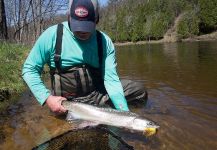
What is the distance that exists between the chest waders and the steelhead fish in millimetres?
904

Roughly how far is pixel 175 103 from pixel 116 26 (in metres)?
83.4

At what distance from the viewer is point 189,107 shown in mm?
8102

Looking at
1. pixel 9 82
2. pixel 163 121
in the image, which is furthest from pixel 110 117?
pixel 9 82

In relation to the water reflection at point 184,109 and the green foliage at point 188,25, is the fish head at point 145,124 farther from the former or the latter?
the green foliage at point 188,25

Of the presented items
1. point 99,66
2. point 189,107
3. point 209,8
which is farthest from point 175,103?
point 209,8

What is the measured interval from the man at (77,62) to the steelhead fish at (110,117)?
171mm

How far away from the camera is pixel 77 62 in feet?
16.6

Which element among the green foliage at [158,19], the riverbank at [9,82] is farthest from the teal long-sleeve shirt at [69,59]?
the green foliage at [158,19]

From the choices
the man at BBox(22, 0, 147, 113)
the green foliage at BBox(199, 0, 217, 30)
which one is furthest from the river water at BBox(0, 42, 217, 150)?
the green foliage at BBox(199, 0, 217, 30)

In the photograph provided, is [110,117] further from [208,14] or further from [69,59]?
[208,14]

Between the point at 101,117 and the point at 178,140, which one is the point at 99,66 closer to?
the point at 101,117

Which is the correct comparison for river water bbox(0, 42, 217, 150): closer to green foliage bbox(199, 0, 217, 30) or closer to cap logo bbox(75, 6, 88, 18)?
cap logo bbox(75, 6, 88, 18)

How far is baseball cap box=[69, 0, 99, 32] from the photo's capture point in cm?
438

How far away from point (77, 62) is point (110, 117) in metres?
1.28
